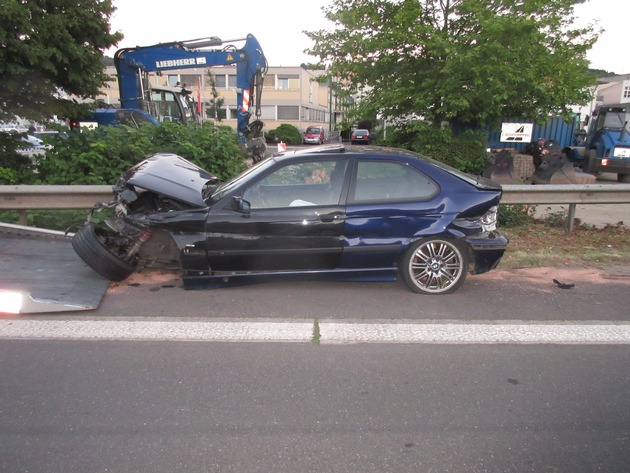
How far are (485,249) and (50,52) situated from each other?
7960mm

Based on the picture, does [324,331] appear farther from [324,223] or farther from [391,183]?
[391,183]

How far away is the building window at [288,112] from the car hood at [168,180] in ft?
157

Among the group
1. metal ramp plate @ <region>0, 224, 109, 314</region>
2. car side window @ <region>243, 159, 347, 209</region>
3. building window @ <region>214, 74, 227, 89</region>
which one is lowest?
metal ramp plate @ <region>0, 224, 109, 314</region>

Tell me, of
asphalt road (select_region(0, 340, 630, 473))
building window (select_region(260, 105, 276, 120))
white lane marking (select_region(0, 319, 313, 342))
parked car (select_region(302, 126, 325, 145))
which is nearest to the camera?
asphalt road (select_region(0, 340, 630, 473))

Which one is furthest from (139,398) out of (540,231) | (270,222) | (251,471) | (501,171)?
(501,171)

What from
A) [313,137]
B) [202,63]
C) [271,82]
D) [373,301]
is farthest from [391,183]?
[271,82]

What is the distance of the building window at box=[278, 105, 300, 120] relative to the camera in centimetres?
5162

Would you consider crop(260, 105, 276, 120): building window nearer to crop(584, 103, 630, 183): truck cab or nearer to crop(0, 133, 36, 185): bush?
crop(584, 103, 630, 183): truck cab

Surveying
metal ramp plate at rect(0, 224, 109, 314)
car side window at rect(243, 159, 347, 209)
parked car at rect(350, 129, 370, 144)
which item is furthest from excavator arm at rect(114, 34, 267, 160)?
parked car at rect(350, 129, 370, 144)

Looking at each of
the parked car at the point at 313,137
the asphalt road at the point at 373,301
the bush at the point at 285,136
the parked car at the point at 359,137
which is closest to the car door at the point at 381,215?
the asphalt road at the point at 373,301

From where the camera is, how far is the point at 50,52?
26.6ft

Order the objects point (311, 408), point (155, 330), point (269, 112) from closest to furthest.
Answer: point (311, 408) < point (155, 330) < point (269, 112)

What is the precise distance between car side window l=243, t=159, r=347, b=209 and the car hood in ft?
1.99

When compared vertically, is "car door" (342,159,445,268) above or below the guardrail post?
above
